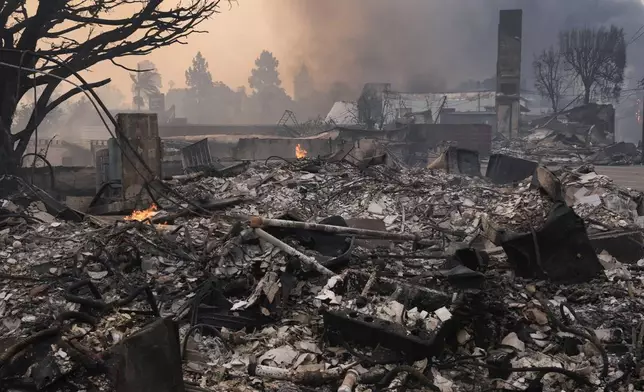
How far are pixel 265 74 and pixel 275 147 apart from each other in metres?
49.1

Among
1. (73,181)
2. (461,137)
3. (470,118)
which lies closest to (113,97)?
(470,118)

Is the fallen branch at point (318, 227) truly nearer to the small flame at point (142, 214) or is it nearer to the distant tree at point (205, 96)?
the small flame at point (142, 214)

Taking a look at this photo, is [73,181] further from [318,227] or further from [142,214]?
[318,227]

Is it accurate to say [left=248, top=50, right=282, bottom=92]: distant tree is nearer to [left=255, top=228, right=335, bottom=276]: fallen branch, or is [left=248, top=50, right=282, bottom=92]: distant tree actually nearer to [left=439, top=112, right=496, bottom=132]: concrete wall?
[left=439, top=112, right=496, bottom=132]: concrete wall

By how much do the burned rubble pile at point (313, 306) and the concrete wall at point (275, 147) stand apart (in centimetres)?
1849

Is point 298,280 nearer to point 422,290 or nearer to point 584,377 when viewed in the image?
point 422,290

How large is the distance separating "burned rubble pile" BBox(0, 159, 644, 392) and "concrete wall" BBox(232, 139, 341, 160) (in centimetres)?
1849

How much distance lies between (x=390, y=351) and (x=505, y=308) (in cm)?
136

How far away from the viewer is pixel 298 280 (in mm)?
5168

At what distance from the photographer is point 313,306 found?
15.5 feet

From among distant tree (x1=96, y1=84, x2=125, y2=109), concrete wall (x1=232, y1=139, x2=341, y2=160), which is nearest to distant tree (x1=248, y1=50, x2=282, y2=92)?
distant tree (x1=96, y1=84, x2=125, y2=109)

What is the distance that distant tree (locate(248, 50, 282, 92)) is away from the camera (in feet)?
239

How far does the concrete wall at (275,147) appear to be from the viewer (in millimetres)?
26141

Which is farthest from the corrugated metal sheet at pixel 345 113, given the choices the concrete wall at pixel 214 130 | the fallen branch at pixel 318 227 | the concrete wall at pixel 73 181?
the fallen branch at pixel 318 227
